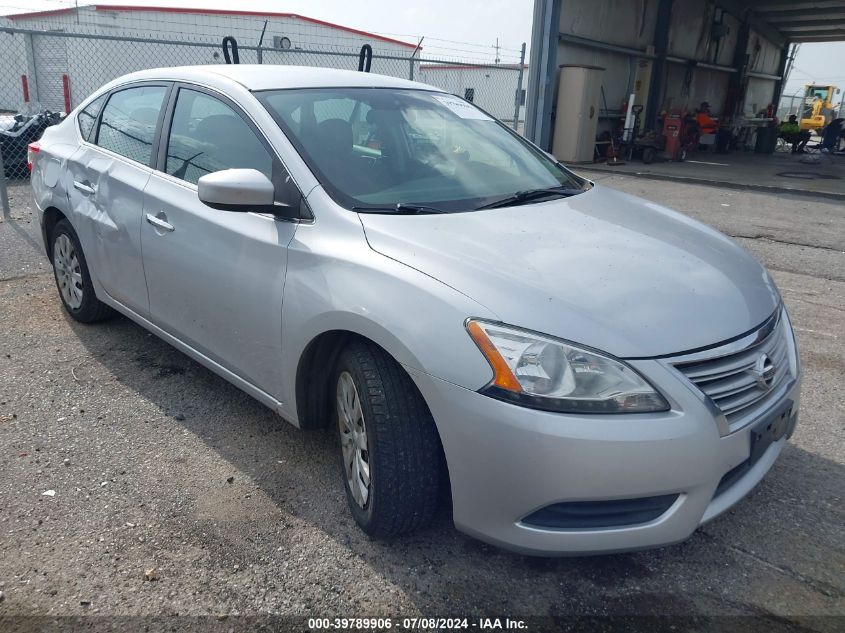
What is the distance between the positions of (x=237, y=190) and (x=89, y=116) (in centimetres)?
233

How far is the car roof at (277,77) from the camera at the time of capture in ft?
10.5

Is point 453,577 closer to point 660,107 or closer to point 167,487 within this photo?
point 167,487

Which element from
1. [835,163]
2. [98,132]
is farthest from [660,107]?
[98,132]

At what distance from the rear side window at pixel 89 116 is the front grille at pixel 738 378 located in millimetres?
3737

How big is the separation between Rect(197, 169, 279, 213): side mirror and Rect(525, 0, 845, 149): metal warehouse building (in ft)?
41.1

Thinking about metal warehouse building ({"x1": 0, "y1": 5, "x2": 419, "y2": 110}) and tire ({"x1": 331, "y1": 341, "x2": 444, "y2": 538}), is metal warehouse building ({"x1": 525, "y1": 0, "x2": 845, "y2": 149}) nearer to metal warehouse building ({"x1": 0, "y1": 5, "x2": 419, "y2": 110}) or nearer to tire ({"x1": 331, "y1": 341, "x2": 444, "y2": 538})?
metal warehouse building ({"x1": 0, "y1": 5, "x2": 419, "y2": 110})

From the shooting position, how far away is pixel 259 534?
8.43 ft

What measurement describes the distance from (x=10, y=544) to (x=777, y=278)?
6.04 meters

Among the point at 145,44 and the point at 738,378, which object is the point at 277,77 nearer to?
the point at 738,378

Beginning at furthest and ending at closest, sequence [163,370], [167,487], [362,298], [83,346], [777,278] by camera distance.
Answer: [777,278] → [83,346] → [163,370] → [167,487] → [362,298]

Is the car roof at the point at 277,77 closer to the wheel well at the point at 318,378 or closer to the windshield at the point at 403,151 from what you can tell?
the windshield at the point at 403,151

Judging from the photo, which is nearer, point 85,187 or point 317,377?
point 317,377

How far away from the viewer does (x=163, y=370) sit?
12.9 ft

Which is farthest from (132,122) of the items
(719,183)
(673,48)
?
(673,48)
